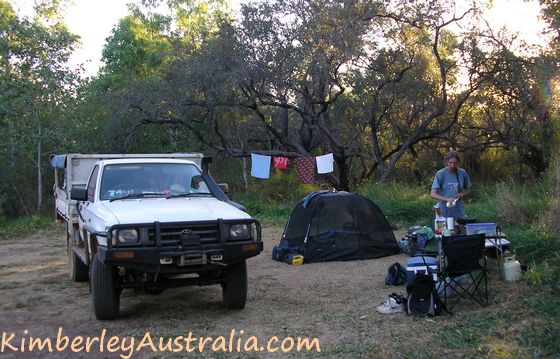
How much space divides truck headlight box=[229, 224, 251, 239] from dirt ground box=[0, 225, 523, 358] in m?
0.89

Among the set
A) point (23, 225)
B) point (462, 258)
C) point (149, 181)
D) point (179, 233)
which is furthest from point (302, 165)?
point (179, 233)

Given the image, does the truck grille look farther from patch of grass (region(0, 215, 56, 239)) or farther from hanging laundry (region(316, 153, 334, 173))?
hanging laundry (region(316, 153, 334, 173))

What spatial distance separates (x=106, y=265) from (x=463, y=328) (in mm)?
3455

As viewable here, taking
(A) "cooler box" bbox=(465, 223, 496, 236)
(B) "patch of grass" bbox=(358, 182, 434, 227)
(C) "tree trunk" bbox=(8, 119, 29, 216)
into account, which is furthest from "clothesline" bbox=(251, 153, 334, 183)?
(A) "cooler box" bbox=(465, 223, 496, 236)

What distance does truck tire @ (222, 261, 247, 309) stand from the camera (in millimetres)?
6145

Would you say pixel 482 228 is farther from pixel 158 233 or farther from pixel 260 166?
pixel 260 166

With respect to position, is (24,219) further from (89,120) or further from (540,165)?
(540,165)

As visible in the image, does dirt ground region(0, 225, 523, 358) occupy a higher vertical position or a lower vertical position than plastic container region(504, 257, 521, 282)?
lower

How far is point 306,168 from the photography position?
18.2m

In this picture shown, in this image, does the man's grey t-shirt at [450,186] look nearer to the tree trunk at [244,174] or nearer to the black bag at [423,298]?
the black bag at [423,298]

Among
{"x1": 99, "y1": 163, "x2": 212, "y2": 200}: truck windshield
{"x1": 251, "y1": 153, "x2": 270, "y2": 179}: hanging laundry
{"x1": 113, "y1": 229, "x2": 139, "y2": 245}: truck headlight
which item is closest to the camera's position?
{"x1": 113, "y1": 229, "x2": 139, "y2": 245}: truck headlight

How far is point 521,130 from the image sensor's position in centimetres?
1889

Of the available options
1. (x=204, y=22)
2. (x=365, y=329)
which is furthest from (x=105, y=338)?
(x=204, y=22)

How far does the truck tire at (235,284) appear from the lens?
6145 mm
